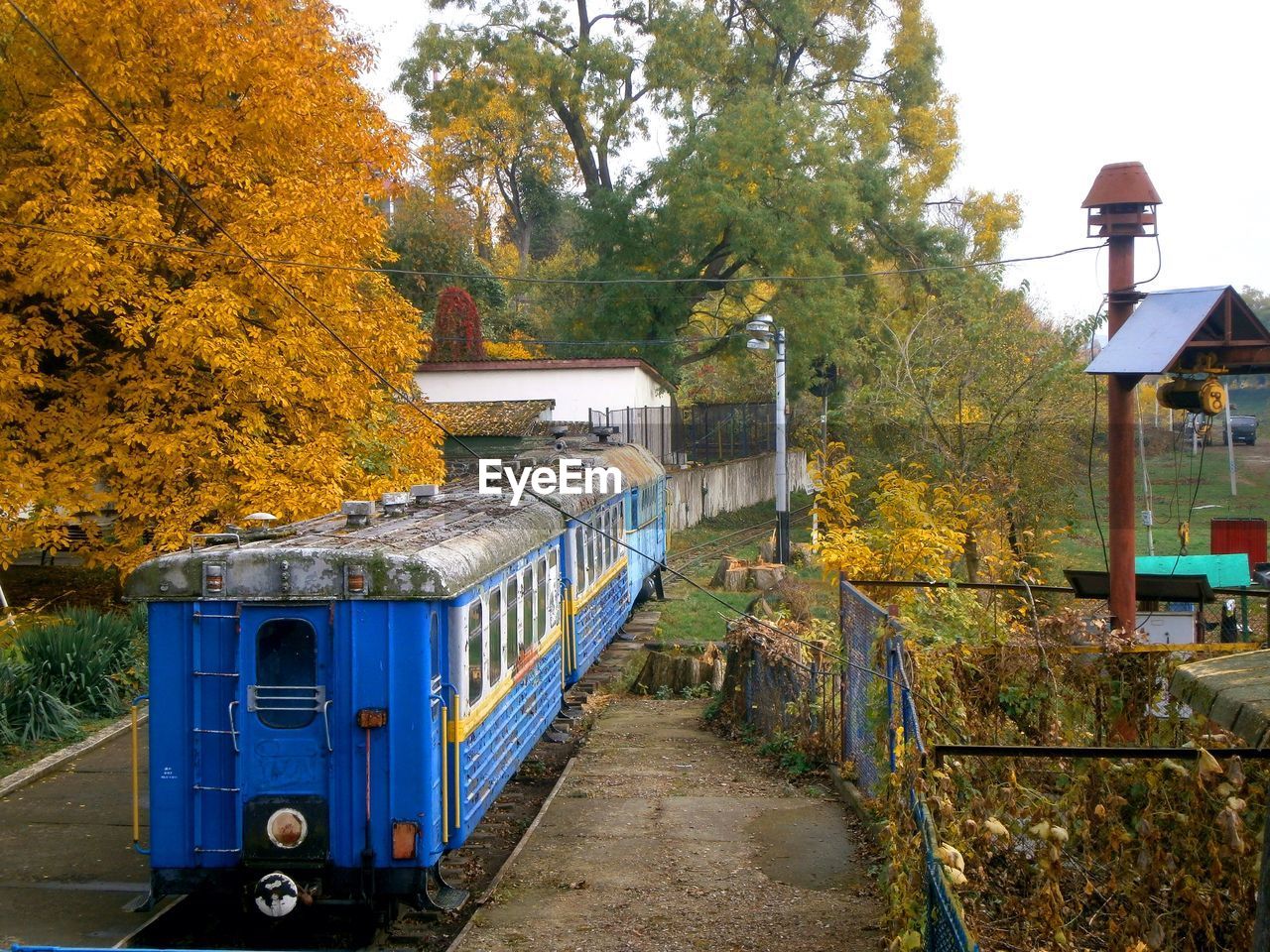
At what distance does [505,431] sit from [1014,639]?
75.2 feet

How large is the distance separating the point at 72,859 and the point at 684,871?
438 centimetres

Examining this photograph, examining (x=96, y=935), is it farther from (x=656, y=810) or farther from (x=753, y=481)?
(x=753, y=481)

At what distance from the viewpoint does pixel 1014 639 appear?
29.3 ft

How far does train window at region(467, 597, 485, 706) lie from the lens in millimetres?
8195

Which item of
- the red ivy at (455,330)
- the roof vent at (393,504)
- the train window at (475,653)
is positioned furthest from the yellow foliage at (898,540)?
the red ivy at (455,330)

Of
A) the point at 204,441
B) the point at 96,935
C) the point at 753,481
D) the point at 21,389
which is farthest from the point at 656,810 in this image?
the point at 753,481

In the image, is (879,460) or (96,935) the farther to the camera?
(879,460)

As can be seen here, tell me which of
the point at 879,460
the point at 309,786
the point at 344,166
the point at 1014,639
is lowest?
the point at 309,786

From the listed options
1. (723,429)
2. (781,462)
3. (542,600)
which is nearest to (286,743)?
(542,600)

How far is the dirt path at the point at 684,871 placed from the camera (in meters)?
7.11

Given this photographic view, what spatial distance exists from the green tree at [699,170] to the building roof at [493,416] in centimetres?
666

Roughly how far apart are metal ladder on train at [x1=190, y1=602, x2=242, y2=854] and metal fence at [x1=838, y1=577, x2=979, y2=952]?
12.2 feet

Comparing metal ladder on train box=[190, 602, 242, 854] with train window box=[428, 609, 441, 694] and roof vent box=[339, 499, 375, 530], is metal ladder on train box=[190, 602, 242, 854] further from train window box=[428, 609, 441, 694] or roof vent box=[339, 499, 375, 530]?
roof vent box=[339, 499, 375, 530]

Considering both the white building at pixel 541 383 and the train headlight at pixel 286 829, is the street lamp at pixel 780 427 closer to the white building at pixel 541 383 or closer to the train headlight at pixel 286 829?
the white building at pixel 541 383
